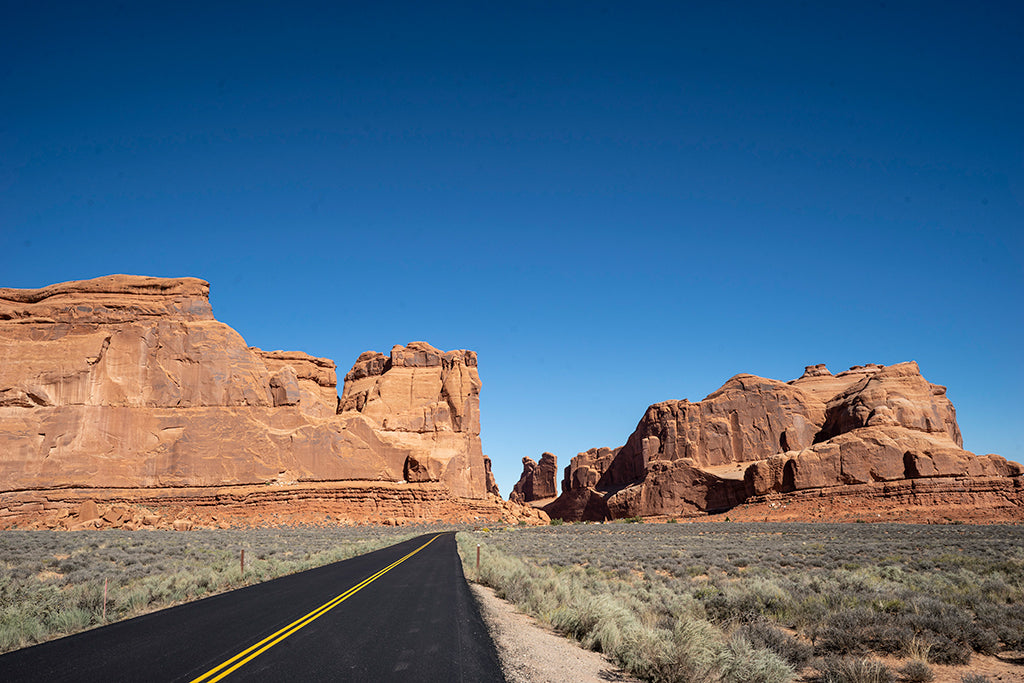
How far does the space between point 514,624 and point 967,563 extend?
15.9 m

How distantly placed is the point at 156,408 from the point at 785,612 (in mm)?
70376

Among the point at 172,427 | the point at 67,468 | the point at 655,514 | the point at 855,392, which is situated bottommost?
the point at 655,514

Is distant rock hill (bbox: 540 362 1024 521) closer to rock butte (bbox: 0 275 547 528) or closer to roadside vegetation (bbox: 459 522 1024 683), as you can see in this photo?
rock butte (bbox: 0 275 547 528)

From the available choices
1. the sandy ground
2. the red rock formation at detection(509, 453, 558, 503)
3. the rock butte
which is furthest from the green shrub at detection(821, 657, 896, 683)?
the red rock formation at detection(509, 453, 558, 503)

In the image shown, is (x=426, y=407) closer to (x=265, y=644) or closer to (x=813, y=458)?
(x=813, y=458)

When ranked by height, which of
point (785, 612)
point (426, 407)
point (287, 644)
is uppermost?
point (426, 407)

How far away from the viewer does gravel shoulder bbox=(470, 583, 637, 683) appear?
288 inches

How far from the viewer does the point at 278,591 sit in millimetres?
14695

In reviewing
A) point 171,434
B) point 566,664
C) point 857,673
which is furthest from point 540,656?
point 171,434

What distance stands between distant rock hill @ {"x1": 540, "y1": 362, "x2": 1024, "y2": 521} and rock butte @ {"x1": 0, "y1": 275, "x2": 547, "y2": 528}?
24.6 metres

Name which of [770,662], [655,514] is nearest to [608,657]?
[770,662]

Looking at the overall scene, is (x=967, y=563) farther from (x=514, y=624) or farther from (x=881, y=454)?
(x=881, y=454)

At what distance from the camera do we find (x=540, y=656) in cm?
836

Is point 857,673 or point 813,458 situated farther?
point 813,458
